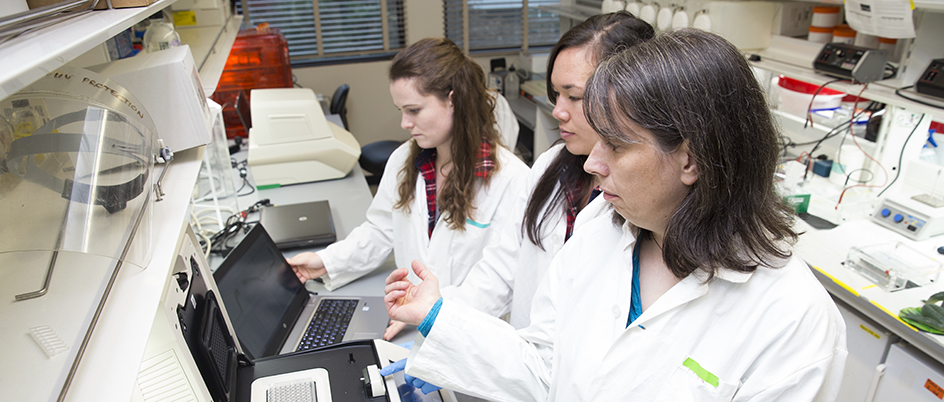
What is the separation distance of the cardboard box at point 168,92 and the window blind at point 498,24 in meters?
4.29

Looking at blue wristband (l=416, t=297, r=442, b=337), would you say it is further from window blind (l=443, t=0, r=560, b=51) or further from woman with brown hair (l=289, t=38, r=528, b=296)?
window blind (l=443, t=0, r=560, b=51)

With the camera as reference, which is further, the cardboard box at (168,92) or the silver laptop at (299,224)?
the silver laptop at (299,224)

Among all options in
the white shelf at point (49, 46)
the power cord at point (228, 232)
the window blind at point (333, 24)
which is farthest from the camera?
the window blind at point (333, 24)

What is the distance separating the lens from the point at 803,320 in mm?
774

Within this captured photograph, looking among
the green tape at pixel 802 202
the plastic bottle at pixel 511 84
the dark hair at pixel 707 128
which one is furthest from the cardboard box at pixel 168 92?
the plastic bottle at pixel 511 84

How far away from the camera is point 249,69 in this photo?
10.9 feet

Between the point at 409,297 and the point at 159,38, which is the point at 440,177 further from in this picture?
the point at 159,38

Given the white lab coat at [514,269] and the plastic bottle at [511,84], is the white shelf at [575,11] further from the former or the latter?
the white lab coat at [514,269]

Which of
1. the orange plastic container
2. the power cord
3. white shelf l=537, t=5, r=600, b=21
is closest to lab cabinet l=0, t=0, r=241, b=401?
the power cord

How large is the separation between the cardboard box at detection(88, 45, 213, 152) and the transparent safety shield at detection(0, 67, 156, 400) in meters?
0.17

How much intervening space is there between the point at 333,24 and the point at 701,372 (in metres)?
4.68

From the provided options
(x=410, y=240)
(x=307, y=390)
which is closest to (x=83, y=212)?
(x=307, y=390)

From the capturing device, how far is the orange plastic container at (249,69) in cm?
319

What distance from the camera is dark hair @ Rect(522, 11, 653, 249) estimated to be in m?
1.24
